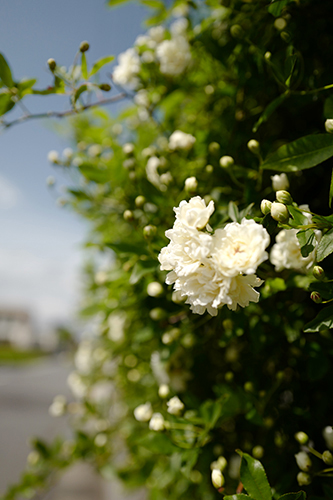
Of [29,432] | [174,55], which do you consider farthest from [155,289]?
[29,432]

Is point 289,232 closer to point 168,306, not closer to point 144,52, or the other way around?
point 168,306

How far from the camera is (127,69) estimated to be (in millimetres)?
826

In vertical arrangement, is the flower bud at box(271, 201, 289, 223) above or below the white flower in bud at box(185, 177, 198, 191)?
above

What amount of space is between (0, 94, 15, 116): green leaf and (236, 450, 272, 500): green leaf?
2.25ft

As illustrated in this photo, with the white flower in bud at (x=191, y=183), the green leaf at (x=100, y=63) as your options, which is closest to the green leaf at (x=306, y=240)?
the white flower in bud at (x=191, y=183)

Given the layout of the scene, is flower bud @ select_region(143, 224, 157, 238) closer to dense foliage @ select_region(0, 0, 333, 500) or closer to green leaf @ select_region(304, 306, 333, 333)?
dense foliage @ select_region(0, 0, 333, 500)

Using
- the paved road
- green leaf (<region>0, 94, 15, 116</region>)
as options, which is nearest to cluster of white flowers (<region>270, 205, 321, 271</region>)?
green leaf (<region>0, 94, 15, 116</region>)

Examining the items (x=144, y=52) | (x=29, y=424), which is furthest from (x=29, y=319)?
(x=144, y=52)

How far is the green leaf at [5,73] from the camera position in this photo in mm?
569

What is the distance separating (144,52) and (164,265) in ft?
2.31

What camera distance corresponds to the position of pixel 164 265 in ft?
1.37

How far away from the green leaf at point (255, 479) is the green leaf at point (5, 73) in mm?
705

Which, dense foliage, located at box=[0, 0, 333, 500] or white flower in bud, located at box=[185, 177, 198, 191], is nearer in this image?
dense foliage, located at box=[0, 0, 333, 500]

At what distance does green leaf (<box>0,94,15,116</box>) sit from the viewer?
0.59 metres
